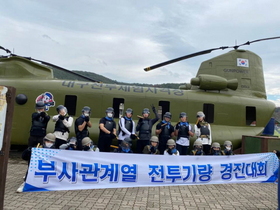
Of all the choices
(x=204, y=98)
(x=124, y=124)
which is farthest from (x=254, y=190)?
(x=204, y=98)

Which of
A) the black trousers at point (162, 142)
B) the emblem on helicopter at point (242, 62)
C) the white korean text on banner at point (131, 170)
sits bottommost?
the white korean text on banner at point (131, 170)

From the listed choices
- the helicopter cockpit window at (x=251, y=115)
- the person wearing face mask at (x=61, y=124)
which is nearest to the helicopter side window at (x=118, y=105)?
the person wearing face mask at (x=61, y=124)

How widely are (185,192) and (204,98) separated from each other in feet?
17.6

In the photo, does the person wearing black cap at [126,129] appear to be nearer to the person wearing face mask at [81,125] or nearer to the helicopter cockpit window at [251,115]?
the person wearing face mask at [81,125]

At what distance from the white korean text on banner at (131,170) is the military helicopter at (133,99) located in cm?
322

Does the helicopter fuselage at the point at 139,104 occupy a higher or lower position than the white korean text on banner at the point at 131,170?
higher

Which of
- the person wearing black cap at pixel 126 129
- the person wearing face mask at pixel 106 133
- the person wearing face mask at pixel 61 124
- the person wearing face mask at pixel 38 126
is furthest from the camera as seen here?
the person wearing black cap at pixel 126 129

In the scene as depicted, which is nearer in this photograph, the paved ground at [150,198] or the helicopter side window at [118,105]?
the paved ground at [150,198]

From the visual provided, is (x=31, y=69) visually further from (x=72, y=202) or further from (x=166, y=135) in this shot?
(x=72, y=202)

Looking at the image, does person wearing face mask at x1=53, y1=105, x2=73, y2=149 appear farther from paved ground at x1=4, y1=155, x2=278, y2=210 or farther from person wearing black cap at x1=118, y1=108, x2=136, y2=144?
person wearing black cap at x1=118, y1=108, x2=136, y2=144

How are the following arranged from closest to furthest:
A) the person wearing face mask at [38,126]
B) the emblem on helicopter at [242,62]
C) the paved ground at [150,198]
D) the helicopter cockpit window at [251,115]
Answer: the paved ground at [150,198] < the person wearing face mask at [38,126] < the helicopter cockpit window at [251,115] < the emblem on helicopter at [242,62]

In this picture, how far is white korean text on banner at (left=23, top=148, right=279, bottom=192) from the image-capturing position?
484 centimetres

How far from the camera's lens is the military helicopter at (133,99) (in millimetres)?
9109

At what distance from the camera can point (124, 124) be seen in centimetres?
739
